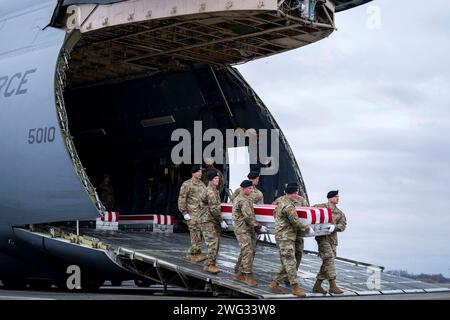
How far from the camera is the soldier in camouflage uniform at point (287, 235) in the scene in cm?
1330

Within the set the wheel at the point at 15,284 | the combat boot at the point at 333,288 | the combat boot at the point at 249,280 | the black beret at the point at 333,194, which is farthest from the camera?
the wheel at the point at 15,284

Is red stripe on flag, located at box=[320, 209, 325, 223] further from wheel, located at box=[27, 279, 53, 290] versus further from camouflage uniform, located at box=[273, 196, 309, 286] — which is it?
wheel, located at box=[27, 279, 53, 290]

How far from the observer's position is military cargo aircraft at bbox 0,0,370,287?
15289 millimetres

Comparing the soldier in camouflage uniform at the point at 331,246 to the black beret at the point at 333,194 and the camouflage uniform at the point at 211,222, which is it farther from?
the camouflage uniform at the point at 211,222

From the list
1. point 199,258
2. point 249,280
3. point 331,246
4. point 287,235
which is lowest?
point 249,280

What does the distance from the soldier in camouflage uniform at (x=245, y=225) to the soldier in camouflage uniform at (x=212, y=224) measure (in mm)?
475

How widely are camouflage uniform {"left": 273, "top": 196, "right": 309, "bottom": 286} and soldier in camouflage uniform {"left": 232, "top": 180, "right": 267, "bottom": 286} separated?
1.68 ft

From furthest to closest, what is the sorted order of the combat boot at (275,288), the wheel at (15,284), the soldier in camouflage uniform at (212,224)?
the wheel at (15,284), the soldier in camouflage uniform at (212,224), the combat boot at (275,288)

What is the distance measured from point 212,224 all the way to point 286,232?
1563 mm

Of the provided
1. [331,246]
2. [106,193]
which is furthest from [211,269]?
[106,193]

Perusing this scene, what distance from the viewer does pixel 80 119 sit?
22188 mm

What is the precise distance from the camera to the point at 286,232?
529 inches

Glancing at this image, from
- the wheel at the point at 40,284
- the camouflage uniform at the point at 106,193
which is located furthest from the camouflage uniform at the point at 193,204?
the camouflage uniform at the point at 106,193

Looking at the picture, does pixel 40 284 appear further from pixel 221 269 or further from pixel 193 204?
pixel 221 269
